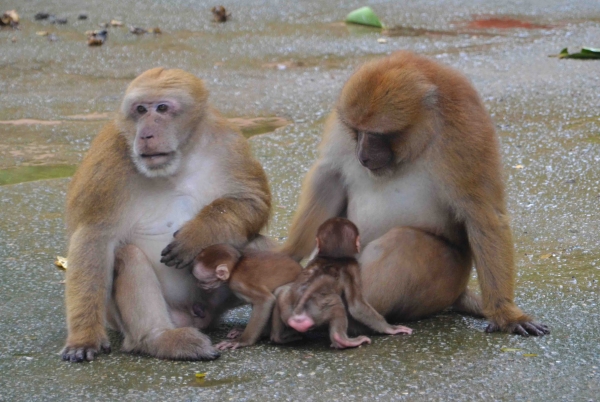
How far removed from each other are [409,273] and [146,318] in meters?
1.26

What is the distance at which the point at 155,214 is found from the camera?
4.48 metres

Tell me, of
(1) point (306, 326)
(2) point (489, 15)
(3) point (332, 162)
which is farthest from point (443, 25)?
(1) point (306, 326)

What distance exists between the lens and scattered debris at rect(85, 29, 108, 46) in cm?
1109

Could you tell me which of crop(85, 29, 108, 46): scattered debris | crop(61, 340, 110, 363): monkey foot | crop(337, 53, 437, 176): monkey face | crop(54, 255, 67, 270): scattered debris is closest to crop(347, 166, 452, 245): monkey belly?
crop(337, 53, 437, 176): monkey face

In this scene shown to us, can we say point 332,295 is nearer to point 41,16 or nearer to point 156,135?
point 156,135

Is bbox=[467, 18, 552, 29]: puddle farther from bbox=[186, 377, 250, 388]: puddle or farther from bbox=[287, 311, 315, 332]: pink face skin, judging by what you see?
bbox=[186, 377, 250, 388]: puddle

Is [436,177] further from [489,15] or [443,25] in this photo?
[489,15]

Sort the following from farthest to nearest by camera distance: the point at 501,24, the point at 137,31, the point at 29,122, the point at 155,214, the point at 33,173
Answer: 1. the point at 501,24
2. the point at 137,31
3. the point at 29,122
4. the point at 33,173
5. the point at 155,214

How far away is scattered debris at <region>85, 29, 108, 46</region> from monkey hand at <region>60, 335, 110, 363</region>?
24.5 feet

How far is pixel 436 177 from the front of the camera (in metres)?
4.29

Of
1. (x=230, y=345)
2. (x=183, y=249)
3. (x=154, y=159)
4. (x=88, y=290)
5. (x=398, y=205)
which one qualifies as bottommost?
(x=230, y=345)

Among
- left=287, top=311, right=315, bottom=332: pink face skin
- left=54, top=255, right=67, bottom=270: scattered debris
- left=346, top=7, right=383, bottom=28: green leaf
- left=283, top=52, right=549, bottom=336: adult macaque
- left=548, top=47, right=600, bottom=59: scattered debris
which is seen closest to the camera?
left=287, top=311, right=315, bottom=332: pink face skin

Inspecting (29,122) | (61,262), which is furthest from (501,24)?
(61,262)

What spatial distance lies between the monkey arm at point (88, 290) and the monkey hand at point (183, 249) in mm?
292
